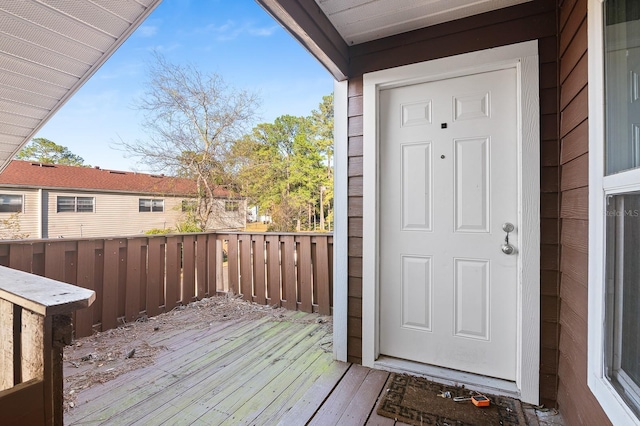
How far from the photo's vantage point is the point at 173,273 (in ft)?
10.4

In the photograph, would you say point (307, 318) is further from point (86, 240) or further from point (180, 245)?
point (86, 240)

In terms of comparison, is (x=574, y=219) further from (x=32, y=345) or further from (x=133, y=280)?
(x=133, y=280)

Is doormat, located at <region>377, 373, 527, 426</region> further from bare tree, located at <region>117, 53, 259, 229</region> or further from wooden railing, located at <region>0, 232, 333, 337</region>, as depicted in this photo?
bare tree, located at <region>117, 53, 259, 229</region>

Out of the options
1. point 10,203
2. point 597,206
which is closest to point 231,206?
point 10,203

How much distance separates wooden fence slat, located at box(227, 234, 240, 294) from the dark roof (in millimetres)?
3972

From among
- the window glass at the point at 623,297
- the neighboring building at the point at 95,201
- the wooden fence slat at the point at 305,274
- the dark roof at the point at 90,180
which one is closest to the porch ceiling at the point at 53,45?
the wooden fence slat at the point at 305,274

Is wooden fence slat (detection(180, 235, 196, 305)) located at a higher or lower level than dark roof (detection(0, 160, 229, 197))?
lower

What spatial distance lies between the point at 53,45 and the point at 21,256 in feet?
5.02

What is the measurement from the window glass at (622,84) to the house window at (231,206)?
734 cm

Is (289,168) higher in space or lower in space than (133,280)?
higher

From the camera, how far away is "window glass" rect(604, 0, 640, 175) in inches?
34.1

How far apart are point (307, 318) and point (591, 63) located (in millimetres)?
2809

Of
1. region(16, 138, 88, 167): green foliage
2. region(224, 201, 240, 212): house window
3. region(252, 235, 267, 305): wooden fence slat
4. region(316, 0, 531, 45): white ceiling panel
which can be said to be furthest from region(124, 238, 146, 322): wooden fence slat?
region(16, 138, 88, 167): green foliage

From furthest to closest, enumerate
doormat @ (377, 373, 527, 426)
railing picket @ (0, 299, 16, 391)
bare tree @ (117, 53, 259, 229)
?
bare tree @ (117, 53, 259, 229)
doormat @ (377, 373, 527, 426)
railing picket @ (0, 299, 16, 391)
